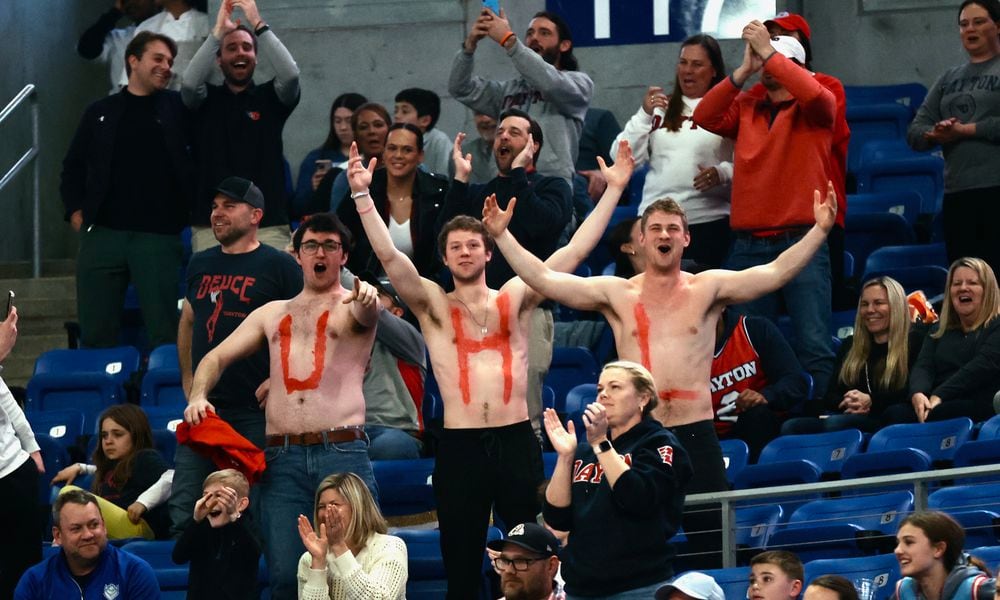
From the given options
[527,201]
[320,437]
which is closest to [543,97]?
[527,201]

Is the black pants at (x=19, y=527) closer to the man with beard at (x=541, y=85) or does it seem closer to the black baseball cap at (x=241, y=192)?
the black baseball cap at (x=241, y=192)

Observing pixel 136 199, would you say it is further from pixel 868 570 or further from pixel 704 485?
pixel 868 570

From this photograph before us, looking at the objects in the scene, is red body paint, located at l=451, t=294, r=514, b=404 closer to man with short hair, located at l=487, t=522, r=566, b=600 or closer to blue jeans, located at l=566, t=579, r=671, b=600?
man with short hair, located at l=487, t=522, r=566, b=600

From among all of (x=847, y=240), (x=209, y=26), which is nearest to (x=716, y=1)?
(x=847, y=240)

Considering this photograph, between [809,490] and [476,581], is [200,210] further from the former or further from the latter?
[809,490]

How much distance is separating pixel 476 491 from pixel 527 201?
231cm

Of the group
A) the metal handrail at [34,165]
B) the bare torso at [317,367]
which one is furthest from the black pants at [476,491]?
the metal handrail at [34,165]

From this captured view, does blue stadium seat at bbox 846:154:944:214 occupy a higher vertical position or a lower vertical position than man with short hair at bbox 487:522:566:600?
higher

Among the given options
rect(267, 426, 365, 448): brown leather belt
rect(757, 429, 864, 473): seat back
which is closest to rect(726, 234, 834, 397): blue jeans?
rect(757, 429, 864, 473): seat back

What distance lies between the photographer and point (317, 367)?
28.6 ft

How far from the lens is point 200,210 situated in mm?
11750

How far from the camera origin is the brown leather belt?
866 cm

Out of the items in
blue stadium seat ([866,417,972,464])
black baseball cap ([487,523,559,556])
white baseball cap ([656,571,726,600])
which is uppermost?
blue stadium seat ([866,417,972,464])

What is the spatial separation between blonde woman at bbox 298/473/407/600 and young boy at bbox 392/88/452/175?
441cm
